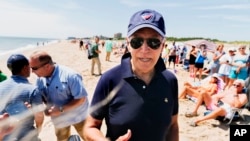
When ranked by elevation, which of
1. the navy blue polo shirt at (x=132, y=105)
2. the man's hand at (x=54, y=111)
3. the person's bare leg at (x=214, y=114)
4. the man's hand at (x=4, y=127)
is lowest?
the person's bare leg at (x=214, y=114)

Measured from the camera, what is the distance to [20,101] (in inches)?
119

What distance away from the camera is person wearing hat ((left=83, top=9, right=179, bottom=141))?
1812 mm

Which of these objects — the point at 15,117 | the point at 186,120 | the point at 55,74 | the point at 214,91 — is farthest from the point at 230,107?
the point at 15,117

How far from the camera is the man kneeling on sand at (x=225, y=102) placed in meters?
6.75

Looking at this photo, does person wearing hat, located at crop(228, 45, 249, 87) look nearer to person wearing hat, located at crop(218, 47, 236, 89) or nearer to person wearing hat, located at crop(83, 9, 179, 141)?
person wearing hat, located at crop(218, 47, 236, 89)

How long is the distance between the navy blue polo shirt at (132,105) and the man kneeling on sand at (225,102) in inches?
200

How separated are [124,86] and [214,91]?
7274 millimetres

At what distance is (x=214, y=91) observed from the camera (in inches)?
338

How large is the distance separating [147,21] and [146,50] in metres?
0.19

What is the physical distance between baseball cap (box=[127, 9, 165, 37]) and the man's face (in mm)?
44

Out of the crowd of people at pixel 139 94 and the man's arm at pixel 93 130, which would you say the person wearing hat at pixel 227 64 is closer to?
the crowd of people at pixel 139 94

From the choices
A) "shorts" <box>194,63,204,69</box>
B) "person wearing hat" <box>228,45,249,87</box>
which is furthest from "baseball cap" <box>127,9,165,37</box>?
"shorts" <box>194,63,204,69</box>

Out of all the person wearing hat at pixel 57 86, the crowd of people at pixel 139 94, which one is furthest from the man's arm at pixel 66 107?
the crowd of people at pixel 139 94

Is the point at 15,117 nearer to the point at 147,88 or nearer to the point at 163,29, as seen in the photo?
the point at 147,88
